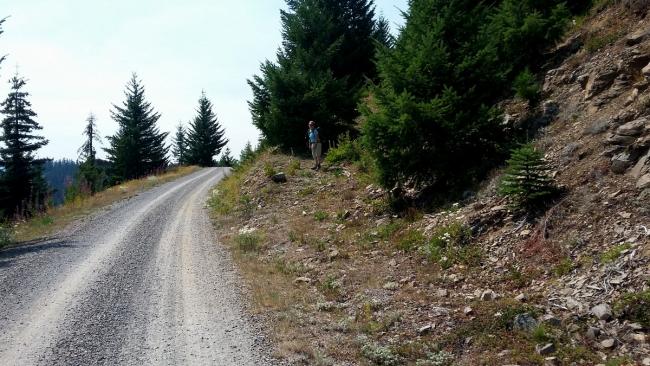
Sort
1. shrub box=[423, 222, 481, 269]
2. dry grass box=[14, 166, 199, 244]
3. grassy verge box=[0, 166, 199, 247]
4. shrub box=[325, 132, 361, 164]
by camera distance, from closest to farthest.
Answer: shrub box=[423, 222, 481, 269], grassy verge box=[0, 166, 199, 247], dry grass box=[14, 166, 199, 244], shrub box=[325, 132, 361, 164]

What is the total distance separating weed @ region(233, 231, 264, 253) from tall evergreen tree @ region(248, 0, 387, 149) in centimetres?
837

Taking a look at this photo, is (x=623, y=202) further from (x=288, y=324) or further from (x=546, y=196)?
(x=288, y=324)

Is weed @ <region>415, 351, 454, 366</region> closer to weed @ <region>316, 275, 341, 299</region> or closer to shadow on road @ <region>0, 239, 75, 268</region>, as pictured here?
weed @ <region>316, 275, 341, 299</region>

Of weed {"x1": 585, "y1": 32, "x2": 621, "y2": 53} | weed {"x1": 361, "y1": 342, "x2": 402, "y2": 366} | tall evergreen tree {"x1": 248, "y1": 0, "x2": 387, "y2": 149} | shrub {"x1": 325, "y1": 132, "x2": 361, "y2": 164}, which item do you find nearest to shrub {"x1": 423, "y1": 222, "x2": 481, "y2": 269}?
weed {"x1": 361, "y1": 342, "x2": 402, "y2": 366}

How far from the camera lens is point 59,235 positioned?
14.1 meters

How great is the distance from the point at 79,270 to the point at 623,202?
10274 millimetres

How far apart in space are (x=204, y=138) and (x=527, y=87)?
5151 cm

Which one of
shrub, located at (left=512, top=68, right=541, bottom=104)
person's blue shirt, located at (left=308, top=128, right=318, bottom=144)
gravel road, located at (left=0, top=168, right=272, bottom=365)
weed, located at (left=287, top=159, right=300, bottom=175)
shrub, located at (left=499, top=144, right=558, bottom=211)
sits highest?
shrub, located at (left=512, top=68, right=541, bottom=104)

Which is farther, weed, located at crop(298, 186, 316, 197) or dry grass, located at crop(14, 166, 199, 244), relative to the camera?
weed, located at crop(298, 186, 316, 197)

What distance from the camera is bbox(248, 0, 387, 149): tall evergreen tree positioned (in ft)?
63.4

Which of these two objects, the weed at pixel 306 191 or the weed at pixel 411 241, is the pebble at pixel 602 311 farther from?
the weed at pixel 306 191

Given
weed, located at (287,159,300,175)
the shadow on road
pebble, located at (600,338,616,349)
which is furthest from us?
weed, located at (287,159,300,175)

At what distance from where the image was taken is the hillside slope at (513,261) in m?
5.45

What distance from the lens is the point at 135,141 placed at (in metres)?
47.1
